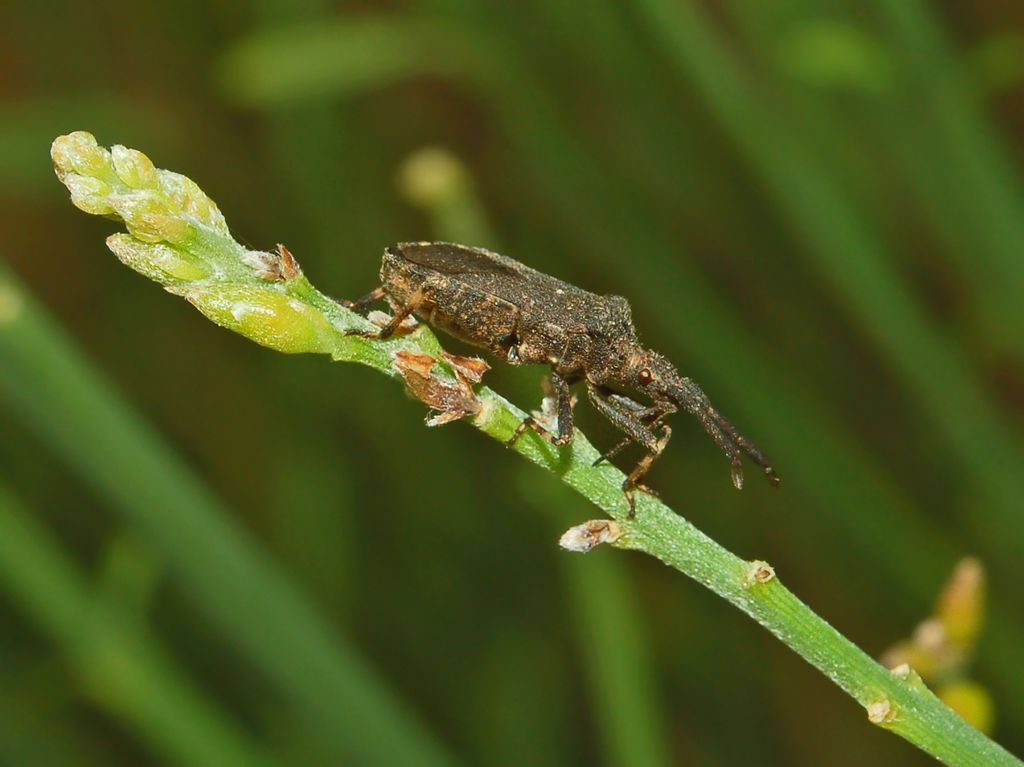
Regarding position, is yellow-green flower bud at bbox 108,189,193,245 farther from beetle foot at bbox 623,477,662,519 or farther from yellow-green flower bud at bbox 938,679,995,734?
yellow-green flower bud at bbox 938,679,995,734

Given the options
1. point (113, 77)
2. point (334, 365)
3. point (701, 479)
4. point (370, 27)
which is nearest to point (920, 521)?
point (701, 479)

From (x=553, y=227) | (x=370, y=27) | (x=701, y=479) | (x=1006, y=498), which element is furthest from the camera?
(x=553, y=227)

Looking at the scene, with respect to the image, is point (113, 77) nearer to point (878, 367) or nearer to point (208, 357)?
point (208, 357)

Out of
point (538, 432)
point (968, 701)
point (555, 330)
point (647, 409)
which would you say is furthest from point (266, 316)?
point (968, 701)

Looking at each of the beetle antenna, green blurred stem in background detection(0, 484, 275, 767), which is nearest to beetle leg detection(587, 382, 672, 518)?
the beetle antenna

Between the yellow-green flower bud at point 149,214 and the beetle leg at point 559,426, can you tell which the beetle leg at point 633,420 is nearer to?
the beetle leg at point 559,426

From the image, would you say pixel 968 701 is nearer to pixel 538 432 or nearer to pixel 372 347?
pixel 538 432
